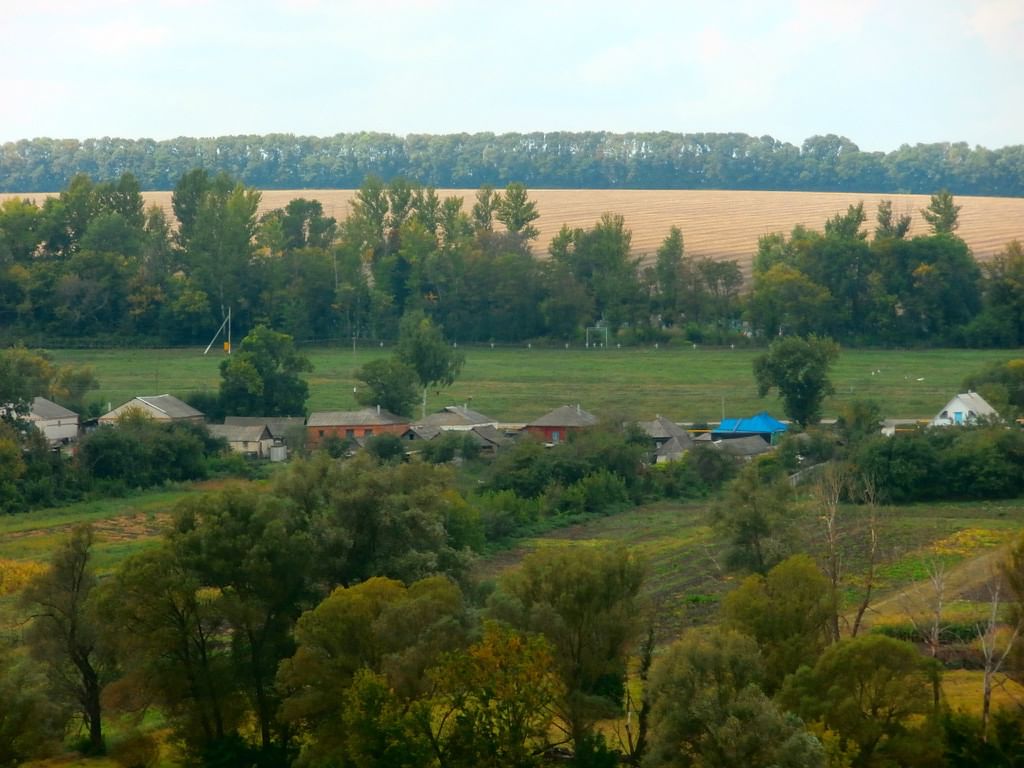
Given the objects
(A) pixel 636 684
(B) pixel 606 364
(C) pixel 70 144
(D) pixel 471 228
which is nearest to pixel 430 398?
(B) pixel 606 364

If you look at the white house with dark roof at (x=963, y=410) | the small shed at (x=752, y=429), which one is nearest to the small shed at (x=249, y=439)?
the small shed at (x=752, y=429)

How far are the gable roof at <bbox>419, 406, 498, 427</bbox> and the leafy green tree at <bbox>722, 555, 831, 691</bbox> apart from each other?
29191mm

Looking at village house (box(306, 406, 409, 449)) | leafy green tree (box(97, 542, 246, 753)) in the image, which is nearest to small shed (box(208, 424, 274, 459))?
village house (box(306, 406, 409, 449))

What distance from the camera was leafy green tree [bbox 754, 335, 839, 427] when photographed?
5359cm

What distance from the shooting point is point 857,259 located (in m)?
75.1

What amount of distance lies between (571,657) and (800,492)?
19.7 m

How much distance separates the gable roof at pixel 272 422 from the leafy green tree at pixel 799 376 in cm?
1464

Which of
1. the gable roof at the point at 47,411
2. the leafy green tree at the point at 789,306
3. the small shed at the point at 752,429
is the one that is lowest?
the gable roof at the point at 47,411

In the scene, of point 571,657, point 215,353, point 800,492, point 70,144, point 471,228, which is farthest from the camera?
point 70,144

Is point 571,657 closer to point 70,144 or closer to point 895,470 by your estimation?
point 895,470

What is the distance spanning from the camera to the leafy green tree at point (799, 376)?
176 feet

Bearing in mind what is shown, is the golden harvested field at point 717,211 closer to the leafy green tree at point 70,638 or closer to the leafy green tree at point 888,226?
the leafy green tree at point 888,226

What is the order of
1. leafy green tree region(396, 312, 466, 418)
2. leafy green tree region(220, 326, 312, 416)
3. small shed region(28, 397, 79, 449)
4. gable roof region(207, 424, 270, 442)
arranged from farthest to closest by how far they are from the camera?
1. leafy green tree region(396, 312, 466, 418)
2. leafy green tree region(220, 326, 312, 416)
3. gable roof region(207, 424, 270, 442)
4. small shed region(28, 397, 79, 449)

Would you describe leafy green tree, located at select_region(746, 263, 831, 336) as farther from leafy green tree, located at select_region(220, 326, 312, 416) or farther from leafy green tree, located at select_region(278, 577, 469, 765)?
leafy green tree, located at select_region(278, 577, 469, 765)
